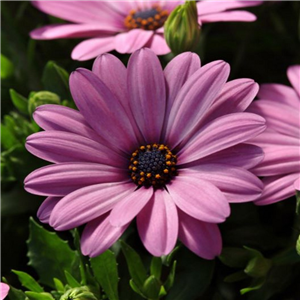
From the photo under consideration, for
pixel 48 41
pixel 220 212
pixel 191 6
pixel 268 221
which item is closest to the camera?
pixel 220 212

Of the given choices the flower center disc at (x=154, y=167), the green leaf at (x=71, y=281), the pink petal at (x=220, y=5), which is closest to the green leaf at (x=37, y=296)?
the green leaf at (x=71, y=281)

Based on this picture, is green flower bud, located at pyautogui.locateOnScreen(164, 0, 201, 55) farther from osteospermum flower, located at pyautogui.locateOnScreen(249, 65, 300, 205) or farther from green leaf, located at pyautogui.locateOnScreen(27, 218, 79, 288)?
green leaf, located at pyautogui.locateOnScreen(27, 218, 79, 288)

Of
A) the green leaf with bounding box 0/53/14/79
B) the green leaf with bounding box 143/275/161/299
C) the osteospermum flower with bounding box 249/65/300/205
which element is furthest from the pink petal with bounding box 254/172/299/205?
the green leaf with bounding box 0/53/14/79

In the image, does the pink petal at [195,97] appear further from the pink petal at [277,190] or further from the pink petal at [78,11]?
the pink petal at [78,11]

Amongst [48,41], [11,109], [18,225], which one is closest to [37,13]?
[48,41]

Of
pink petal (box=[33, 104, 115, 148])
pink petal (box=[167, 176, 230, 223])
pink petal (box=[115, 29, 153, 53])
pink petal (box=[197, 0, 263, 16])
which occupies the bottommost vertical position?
pink petal (box=[167, 176, 230, 223])

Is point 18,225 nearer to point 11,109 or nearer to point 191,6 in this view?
point 11,109
